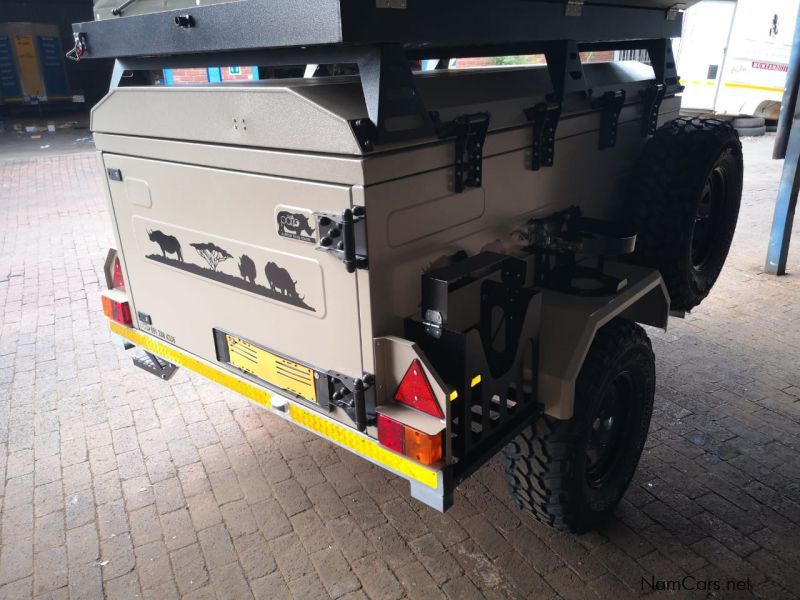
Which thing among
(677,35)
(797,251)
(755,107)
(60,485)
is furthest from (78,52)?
(755,107)

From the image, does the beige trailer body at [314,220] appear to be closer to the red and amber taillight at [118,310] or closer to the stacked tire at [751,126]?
the red and amber taillight at [118,310]

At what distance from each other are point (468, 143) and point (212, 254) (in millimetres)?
1143

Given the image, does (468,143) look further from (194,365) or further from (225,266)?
(194,365)

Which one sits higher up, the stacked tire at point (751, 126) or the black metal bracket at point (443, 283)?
the black metal bracket at point (443, 283)

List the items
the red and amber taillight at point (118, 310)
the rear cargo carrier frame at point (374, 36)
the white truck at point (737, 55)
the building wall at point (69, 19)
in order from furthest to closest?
1. the building wall at point (69, 19)
2. the white truck at point (737, 55)
3. the red and amber taillight at point (118, 310)
4. the rear cargo carrier frame at point (374, 36)

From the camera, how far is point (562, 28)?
2670mm

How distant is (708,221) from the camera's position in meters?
3.66

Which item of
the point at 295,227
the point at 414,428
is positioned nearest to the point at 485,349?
the point at 414,428

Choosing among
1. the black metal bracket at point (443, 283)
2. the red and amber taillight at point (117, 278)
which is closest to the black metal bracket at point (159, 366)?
the red and amber taillight at point (117, 278)

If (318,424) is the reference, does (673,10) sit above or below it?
above

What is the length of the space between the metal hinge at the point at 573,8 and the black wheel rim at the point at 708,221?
128 centimetres

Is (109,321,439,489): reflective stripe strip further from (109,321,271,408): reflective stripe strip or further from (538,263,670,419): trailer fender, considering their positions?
(538,263,670,419): trailer fender

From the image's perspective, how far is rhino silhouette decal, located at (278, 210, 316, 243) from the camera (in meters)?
2.14

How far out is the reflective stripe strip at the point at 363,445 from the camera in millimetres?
2107
